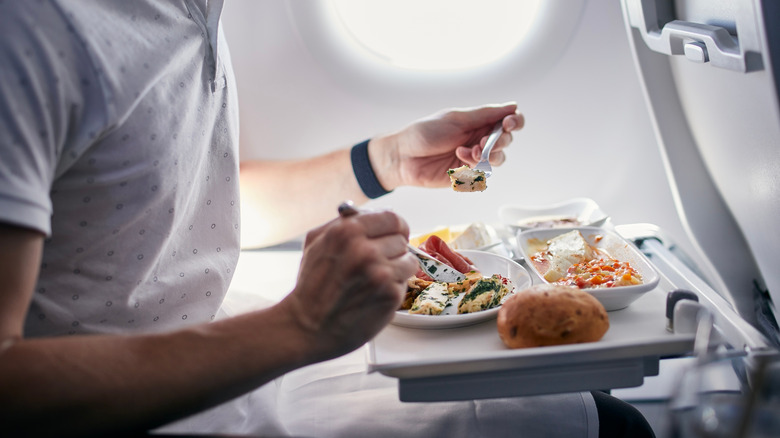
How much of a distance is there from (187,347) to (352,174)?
0.85 metres

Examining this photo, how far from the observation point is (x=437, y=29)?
1.86 meters

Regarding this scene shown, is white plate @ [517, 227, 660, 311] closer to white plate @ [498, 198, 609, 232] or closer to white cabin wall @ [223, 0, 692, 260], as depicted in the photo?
white plate @ [498, 198, 609, 232]

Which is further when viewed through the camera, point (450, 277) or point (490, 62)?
point (490, 62)

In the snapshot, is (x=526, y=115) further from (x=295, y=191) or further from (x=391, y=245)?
(x=391, y=245)

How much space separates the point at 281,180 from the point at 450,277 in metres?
0.64

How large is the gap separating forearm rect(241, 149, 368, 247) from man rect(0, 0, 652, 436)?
1.29ft

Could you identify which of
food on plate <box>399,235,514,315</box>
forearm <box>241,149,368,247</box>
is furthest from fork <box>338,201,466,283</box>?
forearm <box>241,149,368,247</box>

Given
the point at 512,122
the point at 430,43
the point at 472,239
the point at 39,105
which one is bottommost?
the point at 472,239

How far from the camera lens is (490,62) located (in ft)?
5.91

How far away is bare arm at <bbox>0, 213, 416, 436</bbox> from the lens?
62 centimetres

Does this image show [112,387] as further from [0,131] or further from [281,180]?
[281,180]

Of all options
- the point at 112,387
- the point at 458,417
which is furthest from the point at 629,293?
the point at 112,387

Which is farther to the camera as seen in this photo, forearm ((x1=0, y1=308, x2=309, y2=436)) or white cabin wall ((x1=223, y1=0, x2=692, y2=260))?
white cabin wall ((x1=223, y1=0, x2=692, y2=260))

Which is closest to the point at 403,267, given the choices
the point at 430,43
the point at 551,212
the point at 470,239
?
the point at 470,239
